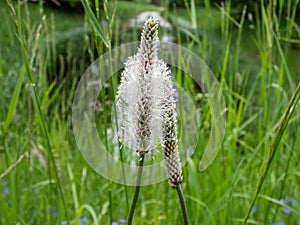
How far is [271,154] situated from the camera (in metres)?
0.56

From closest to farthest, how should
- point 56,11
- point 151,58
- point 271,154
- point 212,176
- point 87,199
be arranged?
point 151,58 → point 271,154 → point 212,176 → point 87,199 → point 56,11

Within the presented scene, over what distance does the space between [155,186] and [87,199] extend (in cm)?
24

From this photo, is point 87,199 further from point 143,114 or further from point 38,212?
point 143,114

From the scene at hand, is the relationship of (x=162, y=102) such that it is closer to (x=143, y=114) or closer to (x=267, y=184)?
(x=143, y=114)

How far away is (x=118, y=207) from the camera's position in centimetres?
187

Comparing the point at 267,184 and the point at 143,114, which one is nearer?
the point at 143,114

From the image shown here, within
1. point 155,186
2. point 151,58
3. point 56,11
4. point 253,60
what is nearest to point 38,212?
point 155,186

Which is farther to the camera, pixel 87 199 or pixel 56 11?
pixel 56 11

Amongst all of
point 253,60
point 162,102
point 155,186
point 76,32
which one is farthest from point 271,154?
point 76,32

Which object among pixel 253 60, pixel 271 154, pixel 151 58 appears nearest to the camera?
pixel 151 58

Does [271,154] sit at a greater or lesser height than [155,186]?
greater

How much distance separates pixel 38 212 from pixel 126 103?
1.38 meters

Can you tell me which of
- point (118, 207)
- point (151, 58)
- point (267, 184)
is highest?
point (151, 58)

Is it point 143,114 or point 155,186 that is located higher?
point 143,114
